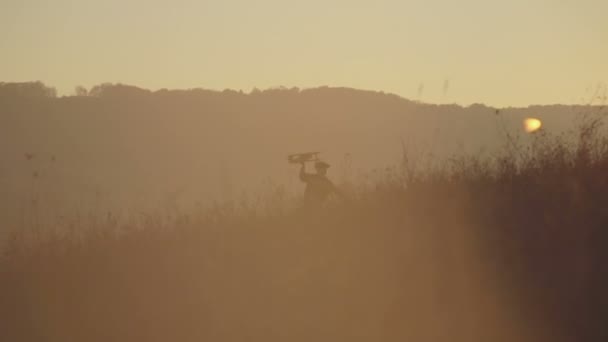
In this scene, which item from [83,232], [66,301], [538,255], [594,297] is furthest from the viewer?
[83,232]

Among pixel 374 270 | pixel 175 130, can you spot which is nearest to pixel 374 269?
pixel 374 270

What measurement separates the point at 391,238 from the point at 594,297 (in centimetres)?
177

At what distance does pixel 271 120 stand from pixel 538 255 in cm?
2933

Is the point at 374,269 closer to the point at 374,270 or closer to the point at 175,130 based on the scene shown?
the point at 374,270

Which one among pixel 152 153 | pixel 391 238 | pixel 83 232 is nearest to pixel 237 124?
pixel 152 153

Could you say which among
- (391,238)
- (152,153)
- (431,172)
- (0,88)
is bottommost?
(391,238)

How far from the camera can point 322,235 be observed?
8.05 m

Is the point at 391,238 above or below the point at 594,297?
above

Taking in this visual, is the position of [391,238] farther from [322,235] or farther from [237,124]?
[237,124]

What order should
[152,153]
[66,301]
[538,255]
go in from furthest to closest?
[152,153] < [66,301] < [538,255]

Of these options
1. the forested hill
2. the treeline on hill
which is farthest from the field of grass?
the forested hill

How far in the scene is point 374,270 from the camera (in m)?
7.14

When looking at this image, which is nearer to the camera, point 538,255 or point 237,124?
point 538,255

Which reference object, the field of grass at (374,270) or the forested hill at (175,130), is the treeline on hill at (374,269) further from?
the forested hill at (175,130)
